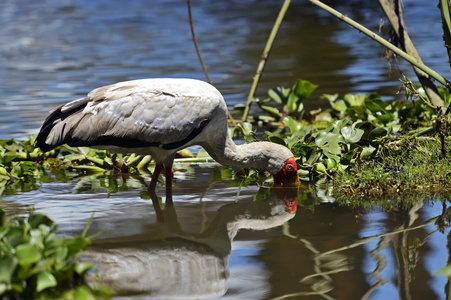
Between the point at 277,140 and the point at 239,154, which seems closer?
the point at 239,154

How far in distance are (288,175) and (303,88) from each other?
304 cm

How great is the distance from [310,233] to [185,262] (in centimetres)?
111

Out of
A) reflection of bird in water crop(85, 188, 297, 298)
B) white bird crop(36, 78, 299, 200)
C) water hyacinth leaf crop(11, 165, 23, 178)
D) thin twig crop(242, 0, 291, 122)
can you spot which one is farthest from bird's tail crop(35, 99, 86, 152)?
thin twig crop(242, 0, 291, 122)

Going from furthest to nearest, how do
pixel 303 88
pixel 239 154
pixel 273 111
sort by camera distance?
pixel 273 111, pixel 303 88, pixel 239 154

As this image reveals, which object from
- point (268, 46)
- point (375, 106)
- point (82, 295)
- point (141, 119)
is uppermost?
point (268, 46)

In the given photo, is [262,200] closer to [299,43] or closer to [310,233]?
[310,233]

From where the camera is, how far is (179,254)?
5074mm

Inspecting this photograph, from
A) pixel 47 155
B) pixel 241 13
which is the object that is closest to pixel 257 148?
pixel 47 155

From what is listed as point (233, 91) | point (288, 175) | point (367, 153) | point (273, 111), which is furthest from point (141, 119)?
point (233, 91)

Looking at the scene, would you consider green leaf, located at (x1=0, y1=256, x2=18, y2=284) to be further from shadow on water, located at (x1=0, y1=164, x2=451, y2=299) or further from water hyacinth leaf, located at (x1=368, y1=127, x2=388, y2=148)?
water hyacinth leaf, located at (x1=368, y1=127, x2=388, y2=148)

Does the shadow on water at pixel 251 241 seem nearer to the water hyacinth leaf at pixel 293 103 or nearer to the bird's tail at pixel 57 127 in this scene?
the bird's tail at pixel 57 127

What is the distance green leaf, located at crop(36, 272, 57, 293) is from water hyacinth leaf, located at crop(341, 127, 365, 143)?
4265 millimetres

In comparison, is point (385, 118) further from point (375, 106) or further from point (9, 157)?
point (9, 157)

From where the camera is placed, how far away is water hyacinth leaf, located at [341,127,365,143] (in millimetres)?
7285
